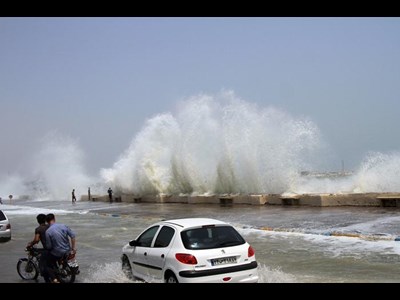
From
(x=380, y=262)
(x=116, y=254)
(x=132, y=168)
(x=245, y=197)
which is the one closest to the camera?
(x=380, y=262)

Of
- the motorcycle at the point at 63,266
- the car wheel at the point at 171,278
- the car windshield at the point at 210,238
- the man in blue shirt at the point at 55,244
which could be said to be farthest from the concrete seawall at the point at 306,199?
the man in blue shirt at the point at 55,244

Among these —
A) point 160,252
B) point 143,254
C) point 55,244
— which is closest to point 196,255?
point 160,252

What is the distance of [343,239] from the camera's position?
39.9ft

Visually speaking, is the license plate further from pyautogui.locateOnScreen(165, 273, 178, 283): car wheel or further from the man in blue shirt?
the man in blue shirt

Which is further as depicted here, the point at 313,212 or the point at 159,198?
the point at 159,198

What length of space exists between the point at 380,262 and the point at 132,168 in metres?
35.7

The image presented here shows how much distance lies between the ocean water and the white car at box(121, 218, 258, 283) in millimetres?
924

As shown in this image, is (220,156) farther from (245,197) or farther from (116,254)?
(116,254)

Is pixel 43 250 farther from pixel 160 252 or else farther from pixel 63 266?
pixel 160 252

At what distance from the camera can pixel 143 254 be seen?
7566 millimetres

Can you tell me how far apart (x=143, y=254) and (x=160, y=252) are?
577 millimetres

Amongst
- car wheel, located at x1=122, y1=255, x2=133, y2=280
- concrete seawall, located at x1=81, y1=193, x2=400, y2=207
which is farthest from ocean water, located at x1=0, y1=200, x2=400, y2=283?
concrete seawall, located at x1=81, y1=193, x2=400, y2=207
